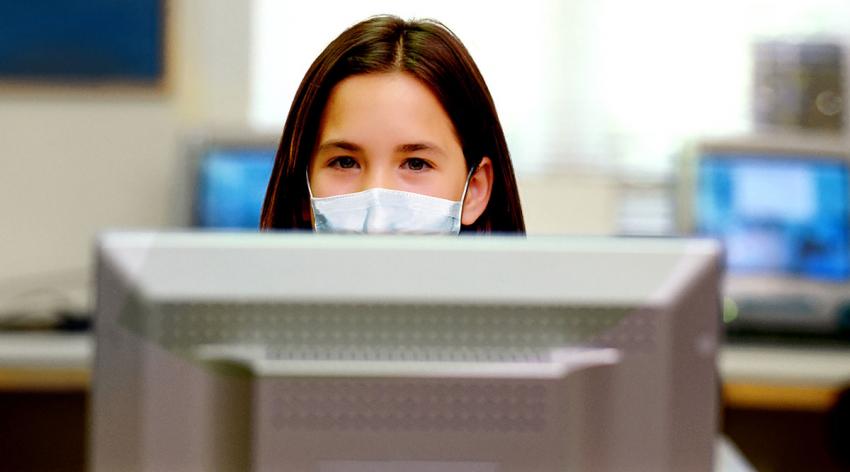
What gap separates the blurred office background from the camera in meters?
2.49

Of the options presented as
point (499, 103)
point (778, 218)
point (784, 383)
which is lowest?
point (784, 383)

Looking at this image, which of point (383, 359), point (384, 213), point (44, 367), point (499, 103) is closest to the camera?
point (383, 359)

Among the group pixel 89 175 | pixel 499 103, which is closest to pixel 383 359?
pixel 499 103

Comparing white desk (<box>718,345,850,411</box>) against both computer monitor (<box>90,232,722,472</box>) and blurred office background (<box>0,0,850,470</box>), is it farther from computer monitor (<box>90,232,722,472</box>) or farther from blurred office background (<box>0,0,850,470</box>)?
computer monitor (<box>90,232,722,472</box>)

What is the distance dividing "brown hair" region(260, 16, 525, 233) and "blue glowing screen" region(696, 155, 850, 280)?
52.1 inches

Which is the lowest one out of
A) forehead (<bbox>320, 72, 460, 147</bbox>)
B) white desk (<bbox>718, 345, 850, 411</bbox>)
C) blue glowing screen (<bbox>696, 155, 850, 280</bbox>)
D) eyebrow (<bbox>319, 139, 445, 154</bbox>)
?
white desk (<bbox>718, 345, 850, 411</bbox>)

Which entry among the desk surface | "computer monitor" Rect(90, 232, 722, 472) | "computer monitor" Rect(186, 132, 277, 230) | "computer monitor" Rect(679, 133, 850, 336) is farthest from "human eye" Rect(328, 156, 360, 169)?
"computer monitor" Rect(679, 133, 850, 336)

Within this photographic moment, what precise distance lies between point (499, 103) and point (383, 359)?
6.39 feet

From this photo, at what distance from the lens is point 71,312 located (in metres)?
2.14

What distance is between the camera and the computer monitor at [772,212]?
7.30 feet

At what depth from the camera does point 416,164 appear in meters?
0.96

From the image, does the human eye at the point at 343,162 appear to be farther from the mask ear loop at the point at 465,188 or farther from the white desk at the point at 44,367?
the white desk at the point at 44,367

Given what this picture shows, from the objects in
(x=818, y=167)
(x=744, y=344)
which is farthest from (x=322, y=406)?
(x=818, y=167)

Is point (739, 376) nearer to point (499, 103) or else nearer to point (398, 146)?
point (499, 103)
